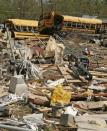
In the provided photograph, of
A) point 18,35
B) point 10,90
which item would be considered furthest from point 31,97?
point 18,35

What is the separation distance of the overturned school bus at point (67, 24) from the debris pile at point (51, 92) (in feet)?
38.0

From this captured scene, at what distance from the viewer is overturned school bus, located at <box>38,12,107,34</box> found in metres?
36.6

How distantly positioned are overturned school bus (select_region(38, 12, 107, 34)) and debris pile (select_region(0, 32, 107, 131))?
38.0 ft

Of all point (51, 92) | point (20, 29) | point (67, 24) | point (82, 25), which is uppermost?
point (51, 92)

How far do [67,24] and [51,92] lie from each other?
977 inches

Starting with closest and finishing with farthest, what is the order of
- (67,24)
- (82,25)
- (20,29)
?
(20,29) < (67,24) < (82,25)

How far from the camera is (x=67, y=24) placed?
131ft

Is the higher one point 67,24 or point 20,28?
point 20,28

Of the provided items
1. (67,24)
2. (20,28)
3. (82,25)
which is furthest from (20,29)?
(82,25)

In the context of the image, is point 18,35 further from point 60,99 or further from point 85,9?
point 85,9

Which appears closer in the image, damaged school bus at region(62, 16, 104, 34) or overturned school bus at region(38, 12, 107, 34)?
overturned school bus at region(38, 12, 107, 34)

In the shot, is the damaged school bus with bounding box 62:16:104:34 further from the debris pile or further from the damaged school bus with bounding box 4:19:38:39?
the debris pile

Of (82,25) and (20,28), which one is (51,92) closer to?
(20,28)

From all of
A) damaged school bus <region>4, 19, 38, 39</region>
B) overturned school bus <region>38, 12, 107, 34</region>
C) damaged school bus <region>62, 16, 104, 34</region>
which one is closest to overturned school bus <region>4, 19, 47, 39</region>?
damaged school bus <region>4, 19, 38, 39</region>
